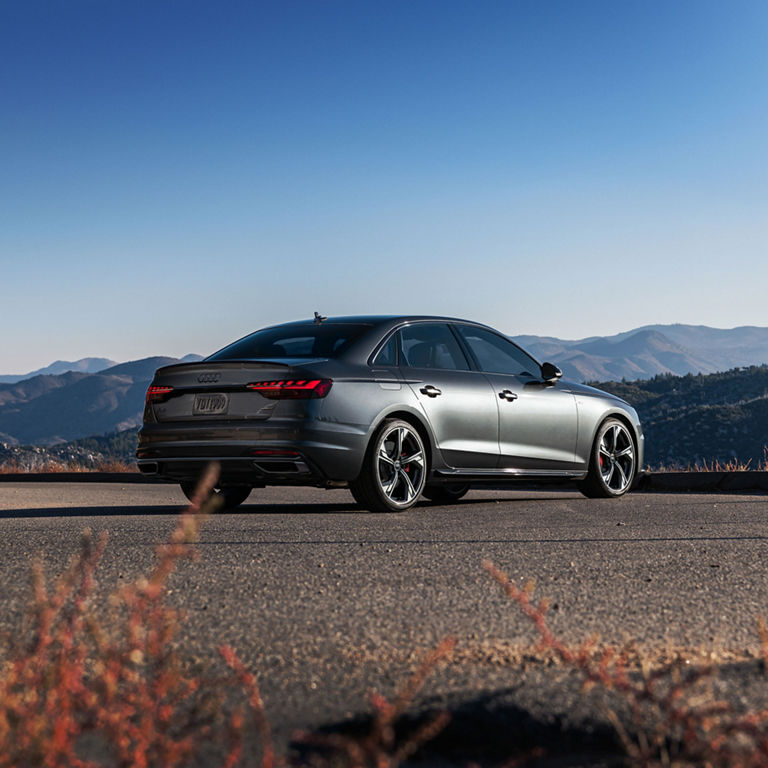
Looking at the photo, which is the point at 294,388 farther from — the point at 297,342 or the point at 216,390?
the point at 297,342

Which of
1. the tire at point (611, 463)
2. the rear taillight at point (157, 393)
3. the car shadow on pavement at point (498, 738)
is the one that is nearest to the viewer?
the car shadow on pavement at point (498, 738)

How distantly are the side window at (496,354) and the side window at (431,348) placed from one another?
0.71ft

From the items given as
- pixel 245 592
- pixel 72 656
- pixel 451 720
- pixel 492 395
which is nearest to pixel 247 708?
pixel 451 720

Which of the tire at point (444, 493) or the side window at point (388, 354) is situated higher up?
the side window at point (388, 354)

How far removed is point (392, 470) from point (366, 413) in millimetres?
589

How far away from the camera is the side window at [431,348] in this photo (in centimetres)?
912

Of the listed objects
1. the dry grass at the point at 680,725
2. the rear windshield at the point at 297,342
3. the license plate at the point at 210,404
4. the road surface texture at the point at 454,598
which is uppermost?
the rear windshield at the point at 297,342

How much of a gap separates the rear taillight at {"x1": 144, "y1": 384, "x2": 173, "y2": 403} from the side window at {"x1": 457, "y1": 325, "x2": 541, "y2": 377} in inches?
108

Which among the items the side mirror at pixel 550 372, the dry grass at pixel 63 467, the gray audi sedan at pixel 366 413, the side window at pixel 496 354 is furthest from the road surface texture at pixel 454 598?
the dry grass at pixel 63 467

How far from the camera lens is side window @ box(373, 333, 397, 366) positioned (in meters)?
8.73

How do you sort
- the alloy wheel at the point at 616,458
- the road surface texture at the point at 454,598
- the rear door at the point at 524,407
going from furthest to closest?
the alloy wheel at the point at 616,458 → the rear door at the point at 524,407 → the road surface texture at the point at 454,598

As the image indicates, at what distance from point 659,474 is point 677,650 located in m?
10.0

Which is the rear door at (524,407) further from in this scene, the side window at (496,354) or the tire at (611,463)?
the tire at (611,463)

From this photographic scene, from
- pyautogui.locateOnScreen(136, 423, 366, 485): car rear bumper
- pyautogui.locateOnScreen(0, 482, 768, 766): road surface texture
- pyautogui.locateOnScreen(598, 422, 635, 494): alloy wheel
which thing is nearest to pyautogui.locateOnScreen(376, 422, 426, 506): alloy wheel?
pyautogui.locateOnScreen(0, 482, 768, 766): road surface texture
